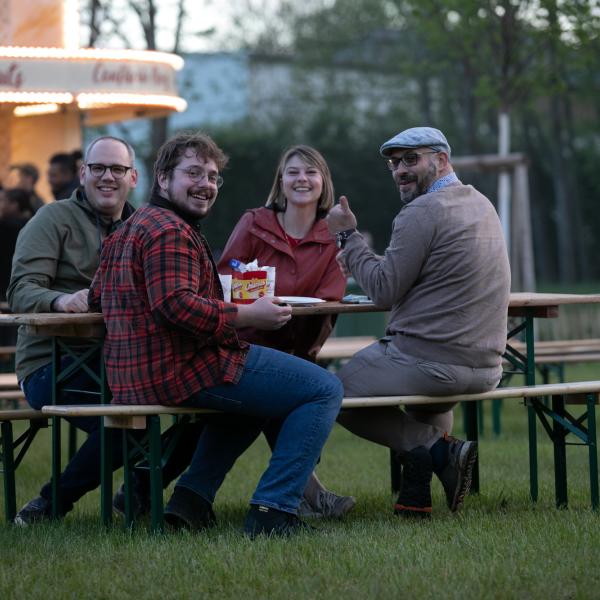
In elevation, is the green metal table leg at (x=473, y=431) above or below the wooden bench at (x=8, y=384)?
below

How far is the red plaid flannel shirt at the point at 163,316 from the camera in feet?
17.6

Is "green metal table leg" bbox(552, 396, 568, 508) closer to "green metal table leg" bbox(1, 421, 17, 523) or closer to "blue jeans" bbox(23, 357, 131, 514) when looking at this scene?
"blue jeans" bbox(23, 357, 131, 514)

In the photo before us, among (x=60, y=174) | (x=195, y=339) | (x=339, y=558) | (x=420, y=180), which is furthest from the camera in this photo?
(x=60, y=174)

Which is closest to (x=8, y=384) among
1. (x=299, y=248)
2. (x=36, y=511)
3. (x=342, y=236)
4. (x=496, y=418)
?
(x=36, y=511)

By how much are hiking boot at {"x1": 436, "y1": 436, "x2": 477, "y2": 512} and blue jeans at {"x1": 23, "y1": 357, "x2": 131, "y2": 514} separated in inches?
60.3

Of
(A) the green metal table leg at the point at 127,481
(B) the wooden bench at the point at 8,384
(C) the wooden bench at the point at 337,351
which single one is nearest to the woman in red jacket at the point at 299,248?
(A) the green metal table leg at the point at 127,481

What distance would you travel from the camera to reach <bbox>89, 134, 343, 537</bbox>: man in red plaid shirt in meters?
5.39

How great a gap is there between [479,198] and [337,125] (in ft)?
86.4

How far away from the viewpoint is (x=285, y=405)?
5.65m

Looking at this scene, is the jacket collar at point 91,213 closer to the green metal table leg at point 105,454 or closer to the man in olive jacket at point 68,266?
the man in olive jacket at point 68,266

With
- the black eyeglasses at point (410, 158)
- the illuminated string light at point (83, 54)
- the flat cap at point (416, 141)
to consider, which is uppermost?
the illuminated string light at point (83, 54)

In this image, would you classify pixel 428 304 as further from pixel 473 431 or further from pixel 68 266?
pixel 68 266

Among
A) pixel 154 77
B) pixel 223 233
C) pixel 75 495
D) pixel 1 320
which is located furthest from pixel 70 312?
pixel 223 233

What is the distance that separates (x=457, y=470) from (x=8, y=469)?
2.17 metres
